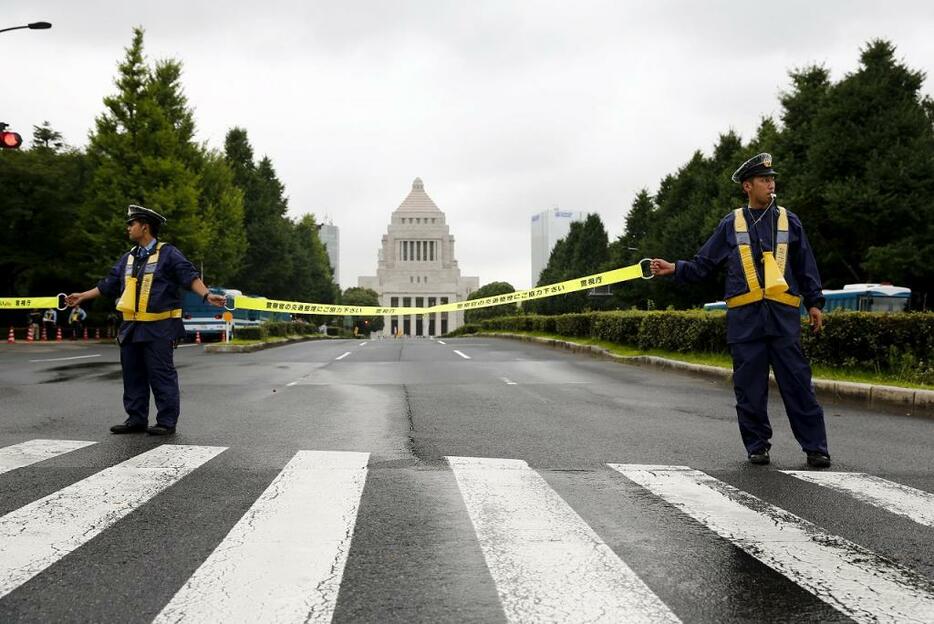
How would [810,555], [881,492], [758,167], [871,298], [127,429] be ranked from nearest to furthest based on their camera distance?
[810,555] < [881,492] < [758,167] < [127,429] < [871,298]

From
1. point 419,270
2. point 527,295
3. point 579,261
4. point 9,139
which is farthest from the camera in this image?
point 419,270

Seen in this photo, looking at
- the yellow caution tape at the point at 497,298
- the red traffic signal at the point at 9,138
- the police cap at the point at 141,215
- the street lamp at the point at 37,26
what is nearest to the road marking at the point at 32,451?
the police cap at the point at 141,215

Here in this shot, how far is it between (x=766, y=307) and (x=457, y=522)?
9.06ft

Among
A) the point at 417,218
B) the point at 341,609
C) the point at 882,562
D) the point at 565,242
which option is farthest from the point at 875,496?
the point at 417,218

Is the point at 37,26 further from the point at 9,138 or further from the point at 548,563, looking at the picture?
the point at 548,563

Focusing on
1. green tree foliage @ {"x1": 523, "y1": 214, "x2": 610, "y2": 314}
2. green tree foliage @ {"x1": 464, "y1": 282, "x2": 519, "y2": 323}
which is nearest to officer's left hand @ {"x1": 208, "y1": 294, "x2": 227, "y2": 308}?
green tree foliage @ {"x1": 523, "y1": 214, "x2": 610, "y2": 314}

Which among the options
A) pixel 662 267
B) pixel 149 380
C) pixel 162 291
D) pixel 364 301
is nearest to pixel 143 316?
pixel 162 291

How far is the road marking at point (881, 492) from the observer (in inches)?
144

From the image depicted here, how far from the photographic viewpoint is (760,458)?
492 centimetres

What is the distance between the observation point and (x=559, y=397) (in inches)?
356

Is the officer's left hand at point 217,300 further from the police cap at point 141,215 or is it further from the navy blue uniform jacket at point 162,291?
the police cap at point 141,215

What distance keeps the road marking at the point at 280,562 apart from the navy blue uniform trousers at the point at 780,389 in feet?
8.79

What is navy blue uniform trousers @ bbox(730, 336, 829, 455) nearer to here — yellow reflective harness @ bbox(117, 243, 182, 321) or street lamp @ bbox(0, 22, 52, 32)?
yellow reflective harness @ bbox(117, 243, 182, 321)

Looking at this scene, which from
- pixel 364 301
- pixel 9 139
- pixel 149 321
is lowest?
pixel 149 321
